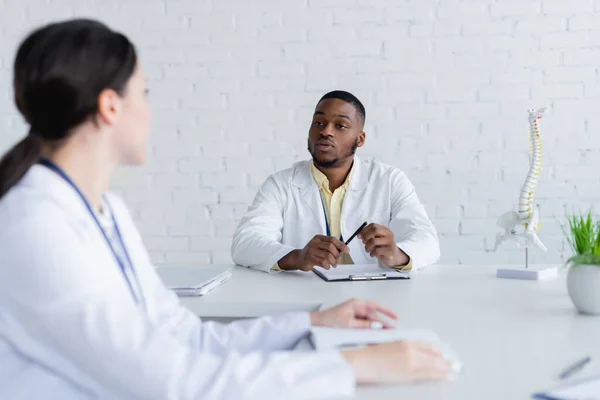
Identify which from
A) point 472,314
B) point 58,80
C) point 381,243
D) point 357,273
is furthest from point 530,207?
point 58,80

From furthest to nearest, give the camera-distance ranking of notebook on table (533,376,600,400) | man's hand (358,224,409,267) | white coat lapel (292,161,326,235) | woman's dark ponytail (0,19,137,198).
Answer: white coat lapel (292,161,326,235), man's hand (358,224,409,267), woman's dark ponytail (0,19,137,198), notebook on table (533,376,600,400)

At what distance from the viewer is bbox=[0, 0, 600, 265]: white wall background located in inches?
129

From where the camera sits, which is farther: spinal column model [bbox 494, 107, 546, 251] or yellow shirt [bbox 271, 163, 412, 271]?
yellow shirt [bbox 271, 163, 412, 271]

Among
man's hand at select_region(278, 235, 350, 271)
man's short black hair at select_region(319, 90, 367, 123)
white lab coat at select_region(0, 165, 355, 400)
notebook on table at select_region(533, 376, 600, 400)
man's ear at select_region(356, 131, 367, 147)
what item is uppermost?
man's short black hair at select_region(319, 90, 367, 123)

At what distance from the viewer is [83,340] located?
88cm

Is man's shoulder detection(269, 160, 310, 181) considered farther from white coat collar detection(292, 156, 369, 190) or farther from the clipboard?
the clipboard

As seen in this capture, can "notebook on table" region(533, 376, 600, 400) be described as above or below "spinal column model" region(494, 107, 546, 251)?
below

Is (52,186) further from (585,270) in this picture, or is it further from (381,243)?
(381,243)

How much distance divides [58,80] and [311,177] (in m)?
1.93

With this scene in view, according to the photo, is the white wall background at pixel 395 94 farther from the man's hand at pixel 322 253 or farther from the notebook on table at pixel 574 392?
the notebook on table at pixel 574 392

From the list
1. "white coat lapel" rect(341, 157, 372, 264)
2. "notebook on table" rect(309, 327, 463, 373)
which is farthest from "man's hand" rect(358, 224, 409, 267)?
"notebook on table" rect(309, 327, 463, 373)

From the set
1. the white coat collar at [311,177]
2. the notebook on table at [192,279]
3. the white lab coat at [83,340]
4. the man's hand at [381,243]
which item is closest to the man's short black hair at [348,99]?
the white coat collar at [311,177]

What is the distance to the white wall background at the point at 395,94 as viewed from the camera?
327 cm

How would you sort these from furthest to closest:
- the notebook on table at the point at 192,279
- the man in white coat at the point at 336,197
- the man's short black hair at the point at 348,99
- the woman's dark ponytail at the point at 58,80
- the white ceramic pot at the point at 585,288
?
the man's short black hair at the point at 348,99
the man in white coat at the point at 336,197
the notebook on table at the point at 192,279
the white ceramic pot at the point at 585,288
the woman's dark ponytail at the point at 58,80
